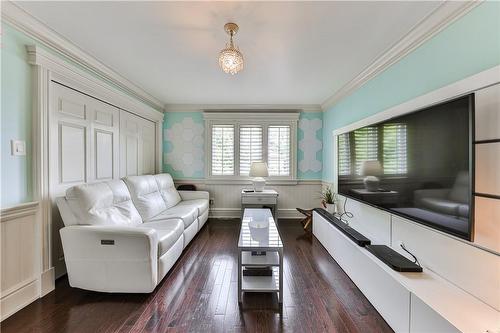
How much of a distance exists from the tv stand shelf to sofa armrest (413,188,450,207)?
0.55 m

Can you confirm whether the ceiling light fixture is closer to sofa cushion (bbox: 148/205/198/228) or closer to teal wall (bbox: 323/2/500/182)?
teal wall (bbox: 323/2/500/182)

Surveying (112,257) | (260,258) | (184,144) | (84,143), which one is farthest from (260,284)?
(184,144)

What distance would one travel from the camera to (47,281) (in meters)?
2.01

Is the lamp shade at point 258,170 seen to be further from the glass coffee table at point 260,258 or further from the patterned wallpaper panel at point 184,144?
the glass coffee table at point 260,258

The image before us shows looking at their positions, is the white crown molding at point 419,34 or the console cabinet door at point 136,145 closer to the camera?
the white crown molding at point 419,34

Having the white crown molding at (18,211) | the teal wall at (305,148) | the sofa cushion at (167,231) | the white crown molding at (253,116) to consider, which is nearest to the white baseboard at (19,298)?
the white crown molding at (18,211)

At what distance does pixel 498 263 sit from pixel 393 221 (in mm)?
878

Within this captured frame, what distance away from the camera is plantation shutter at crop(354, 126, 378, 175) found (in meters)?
2.28

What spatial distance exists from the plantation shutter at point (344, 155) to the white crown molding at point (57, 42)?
3273mm

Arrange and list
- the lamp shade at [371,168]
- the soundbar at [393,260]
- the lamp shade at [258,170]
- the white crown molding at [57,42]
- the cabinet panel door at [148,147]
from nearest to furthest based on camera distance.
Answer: the soundbar at [393,260]
the white crown molding at [57,42]
the lamp shade at [371,168]
the cabinet panel door at [148,147]
the lamp shade at [258,170]

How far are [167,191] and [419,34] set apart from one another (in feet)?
12.8

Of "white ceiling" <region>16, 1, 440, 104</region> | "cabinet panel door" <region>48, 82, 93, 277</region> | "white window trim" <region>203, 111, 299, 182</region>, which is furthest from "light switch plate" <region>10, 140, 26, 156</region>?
"white window trim" <region>203, 111, 299, 182</region>

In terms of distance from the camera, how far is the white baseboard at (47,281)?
1.96 meters

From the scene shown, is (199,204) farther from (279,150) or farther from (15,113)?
(15,113)
